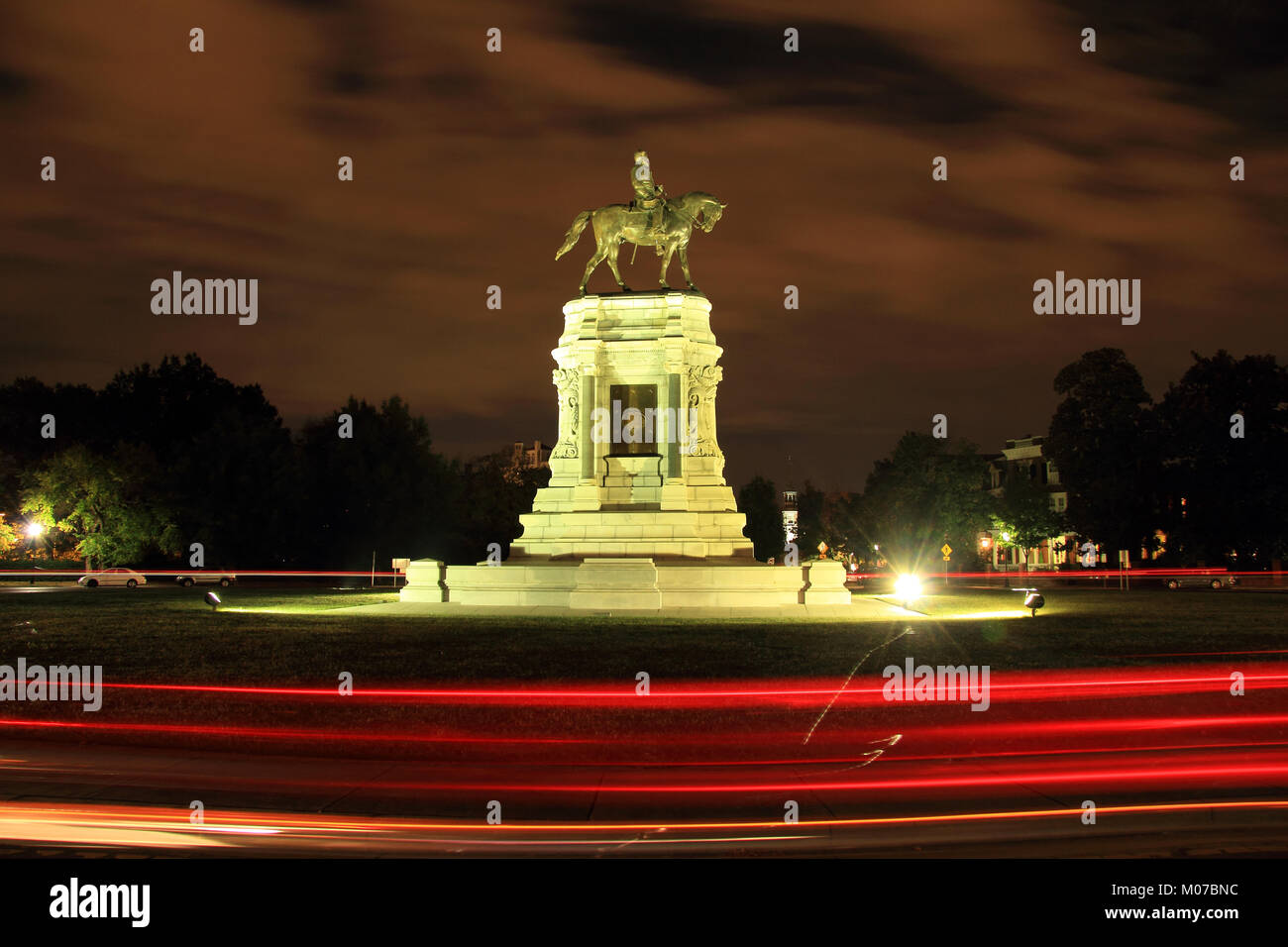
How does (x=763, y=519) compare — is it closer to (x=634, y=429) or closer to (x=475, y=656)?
(x=634, y=429)

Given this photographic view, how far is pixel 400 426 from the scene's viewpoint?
269 feet

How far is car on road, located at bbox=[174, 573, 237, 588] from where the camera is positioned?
223 ft

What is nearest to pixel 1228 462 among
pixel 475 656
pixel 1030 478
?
pixel 1030 478

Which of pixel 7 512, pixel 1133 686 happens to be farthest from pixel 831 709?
pixel 7 512

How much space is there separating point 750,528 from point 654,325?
300 feet

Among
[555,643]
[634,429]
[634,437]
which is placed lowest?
[555,643]

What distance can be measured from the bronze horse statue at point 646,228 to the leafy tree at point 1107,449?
155ft

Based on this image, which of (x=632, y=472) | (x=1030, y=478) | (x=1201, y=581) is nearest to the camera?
(x=632, y=472)

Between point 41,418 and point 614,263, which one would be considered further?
point 41,418

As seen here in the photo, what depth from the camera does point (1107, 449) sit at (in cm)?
7650

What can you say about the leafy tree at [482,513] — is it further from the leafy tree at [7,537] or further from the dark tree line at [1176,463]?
the dark tree line at [1176,463]

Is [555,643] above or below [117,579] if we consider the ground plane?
above

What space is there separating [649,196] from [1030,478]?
87496 millimetres
